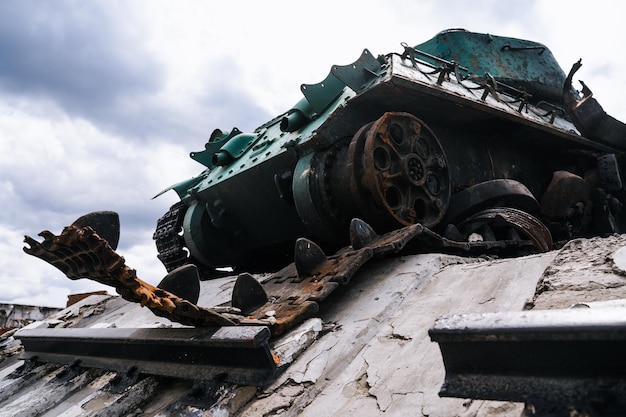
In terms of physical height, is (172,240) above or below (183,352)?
above

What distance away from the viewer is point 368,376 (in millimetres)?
1574

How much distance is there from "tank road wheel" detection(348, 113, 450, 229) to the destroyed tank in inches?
0.4

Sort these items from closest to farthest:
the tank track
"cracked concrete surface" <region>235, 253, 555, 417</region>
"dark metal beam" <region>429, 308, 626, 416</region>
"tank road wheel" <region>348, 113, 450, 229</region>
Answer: "dark metal beam" <region>429, 308, 626, 416</region> → "cracked concrete surface" <region>235, 253, 555, 417</region> → "tank road wheel" <region>348, 113, 450, 229</region> → the tank track

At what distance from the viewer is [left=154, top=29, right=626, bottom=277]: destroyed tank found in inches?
142

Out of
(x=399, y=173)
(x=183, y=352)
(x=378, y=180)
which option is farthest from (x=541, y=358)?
(x=399, y=173)

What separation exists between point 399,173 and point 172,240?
3.19 m

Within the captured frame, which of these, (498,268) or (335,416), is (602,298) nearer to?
(498,268)

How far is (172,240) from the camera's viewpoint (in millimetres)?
5609

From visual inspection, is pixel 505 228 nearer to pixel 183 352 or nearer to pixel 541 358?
pixel 183 352

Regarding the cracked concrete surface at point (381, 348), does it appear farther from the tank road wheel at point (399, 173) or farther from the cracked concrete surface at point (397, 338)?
the tank road wheel at point (399, 173)

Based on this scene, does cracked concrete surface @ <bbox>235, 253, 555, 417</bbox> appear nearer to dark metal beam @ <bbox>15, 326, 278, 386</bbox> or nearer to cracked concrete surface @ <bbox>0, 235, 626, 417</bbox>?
cracked concrete surface @ <bbox>0, 235, 626, 417</bbox>

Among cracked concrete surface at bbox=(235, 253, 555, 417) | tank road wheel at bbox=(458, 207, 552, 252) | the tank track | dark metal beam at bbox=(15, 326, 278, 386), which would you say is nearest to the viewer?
cracked concrete surface at bbox=(235, 253, 555, 417)

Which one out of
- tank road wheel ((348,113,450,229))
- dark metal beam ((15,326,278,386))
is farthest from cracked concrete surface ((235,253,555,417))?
tank road wheel ((348,113,450,229))

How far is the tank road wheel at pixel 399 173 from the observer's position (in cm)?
334
